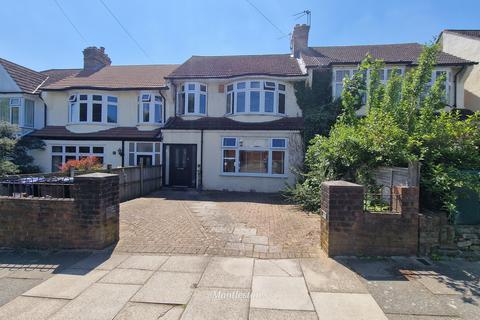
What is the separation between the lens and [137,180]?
11711 mm

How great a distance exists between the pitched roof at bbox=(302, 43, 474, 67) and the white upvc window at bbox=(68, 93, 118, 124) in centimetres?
1108

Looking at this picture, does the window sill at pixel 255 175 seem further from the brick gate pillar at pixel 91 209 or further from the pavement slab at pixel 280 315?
the pavement slab at pixel 280 315

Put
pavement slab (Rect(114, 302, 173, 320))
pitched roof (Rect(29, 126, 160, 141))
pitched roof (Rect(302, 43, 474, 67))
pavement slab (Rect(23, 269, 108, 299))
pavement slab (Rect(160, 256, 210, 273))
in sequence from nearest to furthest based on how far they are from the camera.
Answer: pavement slab (Rect(114, 302, 173, 320)) → pavement slab (Rect(23, 269, 108, 299)) → pavement slab (Rect(160, 256, 210, 273)) → pitched roof (Rect(302, 43, 474, 67)) → pitched roof (Rect(29, 126, 160, 141))

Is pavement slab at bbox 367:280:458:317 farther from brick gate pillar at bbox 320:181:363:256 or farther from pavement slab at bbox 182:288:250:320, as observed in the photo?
pavement slab at bbox 182:288:250:320

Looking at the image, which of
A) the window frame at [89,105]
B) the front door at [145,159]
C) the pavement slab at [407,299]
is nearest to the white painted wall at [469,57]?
the pavement slab at [407,299]

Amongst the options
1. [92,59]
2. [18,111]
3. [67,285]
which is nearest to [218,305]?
[67,285]

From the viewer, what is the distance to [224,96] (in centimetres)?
1505

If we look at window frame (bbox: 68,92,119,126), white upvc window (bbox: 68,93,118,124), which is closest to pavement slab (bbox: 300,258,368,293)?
window frame (bbox: 68,92,119,126)

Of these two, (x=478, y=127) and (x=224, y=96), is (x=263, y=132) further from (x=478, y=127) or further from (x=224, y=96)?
(x=478, y=127)

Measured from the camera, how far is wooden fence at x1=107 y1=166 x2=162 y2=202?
10414mm

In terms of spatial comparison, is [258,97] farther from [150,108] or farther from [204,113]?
[150,108]

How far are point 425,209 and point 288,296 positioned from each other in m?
3.55

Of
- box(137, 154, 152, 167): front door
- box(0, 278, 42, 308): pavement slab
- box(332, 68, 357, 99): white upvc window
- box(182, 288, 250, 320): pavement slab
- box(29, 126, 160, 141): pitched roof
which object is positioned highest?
box(332, 68, 357, 99): white upvc window

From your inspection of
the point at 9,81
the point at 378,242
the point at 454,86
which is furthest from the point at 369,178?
the point at 9,81
